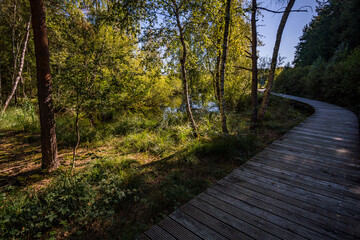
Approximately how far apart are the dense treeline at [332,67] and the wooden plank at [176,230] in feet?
26.9

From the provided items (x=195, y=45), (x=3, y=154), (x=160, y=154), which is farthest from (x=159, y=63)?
(x=3, y=154)

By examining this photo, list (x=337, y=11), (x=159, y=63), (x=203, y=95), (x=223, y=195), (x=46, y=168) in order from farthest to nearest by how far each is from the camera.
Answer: (x=337, y=11), (x=203, y=95), (x=159, y=63), (x=46, y=168), (x=223, y=195)

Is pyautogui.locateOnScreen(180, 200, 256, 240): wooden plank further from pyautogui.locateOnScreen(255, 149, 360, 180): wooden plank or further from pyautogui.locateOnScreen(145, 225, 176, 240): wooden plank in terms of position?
pyautogui.locateOnScreen(255, 149, 360, 180): wooden plank

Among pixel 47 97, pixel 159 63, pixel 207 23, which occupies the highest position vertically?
pixel 207 23

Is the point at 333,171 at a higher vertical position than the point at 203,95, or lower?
lower

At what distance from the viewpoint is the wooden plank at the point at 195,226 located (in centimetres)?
182

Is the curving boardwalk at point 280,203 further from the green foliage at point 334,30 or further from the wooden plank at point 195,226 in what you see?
the green foliage at point 334,30

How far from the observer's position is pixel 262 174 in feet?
10.4

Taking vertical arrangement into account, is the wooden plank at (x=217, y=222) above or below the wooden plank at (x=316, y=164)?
below

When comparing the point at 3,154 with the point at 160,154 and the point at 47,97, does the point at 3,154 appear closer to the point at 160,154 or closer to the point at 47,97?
the point at 47,97

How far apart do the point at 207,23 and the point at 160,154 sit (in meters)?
4.54

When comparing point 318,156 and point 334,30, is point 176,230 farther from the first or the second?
point 334,30

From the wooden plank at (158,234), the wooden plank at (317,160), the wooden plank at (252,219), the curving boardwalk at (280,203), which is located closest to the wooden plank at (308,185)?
the curving boardwalk at (280,203)

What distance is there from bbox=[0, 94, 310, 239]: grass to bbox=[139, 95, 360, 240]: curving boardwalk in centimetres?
46
